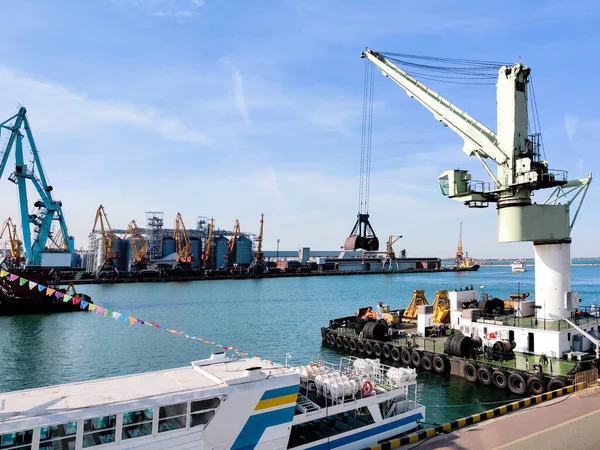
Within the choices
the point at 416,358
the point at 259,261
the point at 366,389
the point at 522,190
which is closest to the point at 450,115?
the point at 522,190

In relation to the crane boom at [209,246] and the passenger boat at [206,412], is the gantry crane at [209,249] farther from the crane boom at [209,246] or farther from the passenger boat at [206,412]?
the passenger boat at [206,412]

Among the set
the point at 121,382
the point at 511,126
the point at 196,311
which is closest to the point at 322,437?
the point at 121,382

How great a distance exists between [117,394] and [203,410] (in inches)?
92.7

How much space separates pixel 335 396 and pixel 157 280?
12273 centimetres

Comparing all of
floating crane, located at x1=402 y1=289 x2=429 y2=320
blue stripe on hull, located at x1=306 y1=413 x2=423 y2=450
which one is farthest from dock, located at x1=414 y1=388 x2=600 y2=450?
floating crane, located at x1=402 y1=289 x2=429 y2=320

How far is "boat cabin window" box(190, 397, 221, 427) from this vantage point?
39.8 feet

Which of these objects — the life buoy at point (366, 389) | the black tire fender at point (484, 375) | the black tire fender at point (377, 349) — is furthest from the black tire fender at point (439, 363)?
the life buoy at point (366, 389)

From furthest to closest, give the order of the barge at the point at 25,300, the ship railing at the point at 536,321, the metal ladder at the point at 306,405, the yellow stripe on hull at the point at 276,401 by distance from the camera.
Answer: the barge at the point at 25,300 < the ship railing at the point at 536,321 < the metal ladder at the point at 306,405 < the yellow stripe on hull at the point at 276,401

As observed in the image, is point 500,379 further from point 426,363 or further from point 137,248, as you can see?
point 137,248

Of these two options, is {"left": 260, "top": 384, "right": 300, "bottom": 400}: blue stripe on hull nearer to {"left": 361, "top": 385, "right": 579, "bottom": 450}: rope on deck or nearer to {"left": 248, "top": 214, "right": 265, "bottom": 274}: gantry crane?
{"left": 361, "top": 385, "right": 579, "bottom": 450}: rope on deck

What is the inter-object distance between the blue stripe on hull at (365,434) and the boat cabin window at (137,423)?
17.7ft

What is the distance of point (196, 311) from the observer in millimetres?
63531

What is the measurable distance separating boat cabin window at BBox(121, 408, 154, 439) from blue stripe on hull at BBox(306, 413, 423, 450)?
541 cm

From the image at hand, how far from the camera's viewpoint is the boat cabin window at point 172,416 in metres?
11.8
